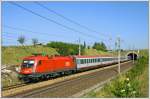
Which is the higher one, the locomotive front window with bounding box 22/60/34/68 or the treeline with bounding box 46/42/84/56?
the treeline with bounding box 46/42/84/56

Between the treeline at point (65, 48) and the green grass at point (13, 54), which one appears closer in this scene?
the green grass at point (13, 54)

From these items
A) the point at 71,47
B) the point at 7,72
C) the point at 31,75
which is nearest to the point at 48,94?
the point at 31,75

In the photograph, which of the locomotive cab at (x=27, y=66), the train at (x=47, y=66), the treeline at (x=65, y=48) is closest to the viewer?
the locomotive cab at (x=27, y=66)

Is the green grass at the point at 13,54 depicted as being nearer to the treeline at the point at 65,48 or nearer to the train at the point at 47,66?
the treeline at the point at 65,48

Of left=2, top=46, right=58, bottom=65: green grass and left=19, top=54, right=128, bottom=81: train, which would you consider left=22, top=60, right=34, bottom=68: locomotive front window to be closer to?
left=19, top=54, right=128, bottom=81: train

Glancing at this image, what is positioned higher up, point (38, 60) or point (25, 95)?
point (38, 60)

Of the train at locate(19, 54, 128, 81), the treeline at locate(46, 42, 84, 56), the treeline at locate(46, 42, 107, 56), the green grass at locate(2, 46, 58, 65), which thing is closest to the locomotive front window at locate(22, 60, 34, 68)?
the train at locate(19, 54, 128, 81)

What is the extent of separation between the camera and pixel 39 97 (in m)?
17.5

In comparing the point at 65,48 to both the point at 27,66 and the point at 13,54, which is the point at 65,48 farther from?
the point at 27,66

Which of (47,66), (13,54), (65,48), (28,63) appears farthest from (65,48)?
(28,63)

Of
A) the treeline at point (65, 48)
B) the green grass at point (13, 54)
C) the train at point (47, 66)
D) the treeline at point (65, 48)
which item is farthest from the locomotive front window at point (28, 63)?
the treeline at point (65, 48)

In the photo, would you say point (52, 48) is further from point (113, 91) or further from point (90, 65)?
point (113, 91)

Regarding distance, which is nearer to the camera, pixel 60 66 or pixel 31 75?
pixel 31 75

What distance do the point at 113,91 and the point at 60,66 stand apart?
18270 mm
